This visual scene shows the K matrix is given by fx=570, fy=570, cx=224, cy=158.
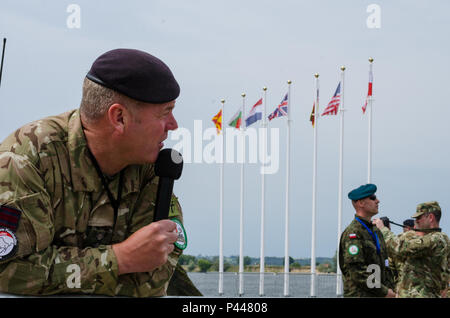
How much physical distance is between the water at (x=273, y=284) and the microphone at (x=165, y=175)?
2172cm

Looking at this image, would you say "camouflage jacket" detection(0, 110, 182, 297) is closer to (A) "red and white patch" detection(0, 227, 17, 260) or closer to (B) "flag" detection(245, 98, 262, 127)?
(A) "red and white patch" detection(0, 227, 17, 260)

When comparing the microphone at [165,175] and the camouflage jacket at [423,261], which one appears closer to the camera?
the microphone at [165,175]

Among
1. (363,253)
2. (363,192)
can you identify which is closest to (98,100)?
(363,253)

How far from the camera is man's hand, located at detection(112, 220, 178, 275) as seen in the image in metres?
1.77

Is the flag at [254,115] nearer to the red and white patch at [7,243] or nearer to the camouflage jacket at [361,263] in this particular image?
the camouflage jacket at [361,263]

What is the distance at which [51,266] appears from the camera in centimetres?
179

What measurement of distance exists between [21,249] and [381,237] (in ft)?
17.9

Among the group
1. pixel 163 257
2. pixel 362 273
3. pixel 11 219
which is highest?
pixel 11 219

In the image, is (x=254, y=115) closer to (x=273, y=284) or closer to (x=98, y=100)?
(x=273, y=284)

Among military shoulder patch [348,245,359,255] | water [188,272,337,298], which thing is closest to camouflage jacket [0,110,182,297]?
military shoulder patch [348,245,359,255]

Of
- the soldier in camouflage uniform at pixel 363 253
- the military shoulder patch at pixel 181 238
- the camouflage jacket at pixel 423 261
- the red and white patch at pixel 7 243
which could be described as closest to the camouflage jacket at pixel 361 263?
the soldier in camouflage uniform at pixel 363 253

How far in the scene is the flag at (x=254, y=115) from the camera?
2562 cm
